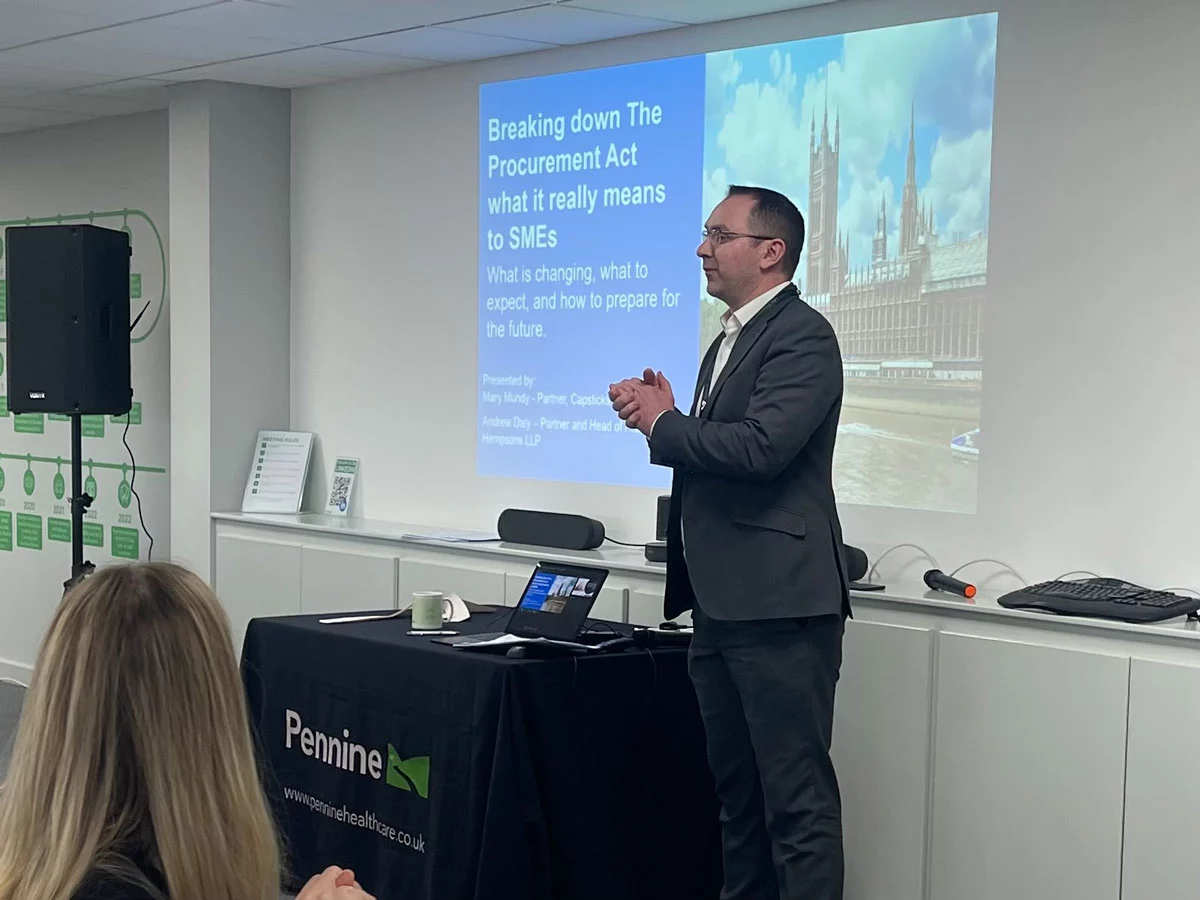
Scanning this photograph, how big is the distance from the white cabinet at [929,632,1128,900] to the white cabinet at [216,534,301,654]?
2.51 metres

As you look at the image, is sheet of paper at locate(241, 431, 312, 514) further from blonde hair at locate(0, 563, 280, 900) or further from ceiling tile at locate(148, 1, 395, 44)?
blonde hair at locate(0, 563, 280, 900)

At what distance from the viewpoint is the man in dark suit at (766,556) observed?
111 inches

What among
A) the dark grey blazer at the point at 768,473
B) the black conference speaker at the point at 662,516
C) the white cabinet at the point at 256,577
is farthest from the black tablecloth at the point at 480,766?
the white cabinet at the point at 256,577

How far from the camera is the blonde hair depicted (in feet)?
4.22

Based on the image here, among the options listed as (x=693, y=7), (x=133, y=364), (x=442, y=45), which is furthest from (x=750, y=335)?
(x=133, y=364)

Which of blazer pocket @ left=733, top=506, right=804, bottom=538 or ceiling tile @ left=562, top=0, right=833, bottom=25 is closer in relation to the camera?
blazer pocket @ left=733, top=506, right=804, bottom=538

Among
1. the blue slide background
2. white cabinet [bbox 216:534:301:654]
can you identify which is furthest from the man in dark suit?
white cabinet [bbox 216:534:301:654]

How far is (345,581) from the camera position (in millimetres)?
4742

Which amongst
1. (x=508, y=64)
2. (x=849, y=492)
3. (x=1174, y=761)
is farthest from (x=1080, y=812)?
(x=508, y=64)

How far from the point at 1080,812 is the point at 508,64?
2.98 m

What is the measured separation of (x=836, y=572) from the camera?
2.89 metres

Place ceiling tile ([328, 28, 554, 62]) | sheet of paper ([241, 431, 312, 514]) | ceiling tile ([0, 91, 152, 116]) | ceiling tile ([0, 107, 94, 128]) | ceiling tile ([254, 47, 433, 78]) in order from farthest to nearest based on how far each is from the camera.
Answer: ceiling tile ([0, 107, 94, 128])
ceiling tile ([0, 91, 152, 116])
sheet of paper ([241, 431, 312, 514])
ceiling tile ([254, 47, 433, 78])
ceiling tile ([328, 28, 554, 62])

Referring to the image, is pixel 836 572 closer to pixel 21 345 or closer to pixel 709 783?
pixel 709 783

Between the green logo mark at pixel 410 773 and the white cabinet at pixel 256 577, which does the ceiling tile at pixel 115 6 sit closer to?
the white cabinet at pixel 256 577
